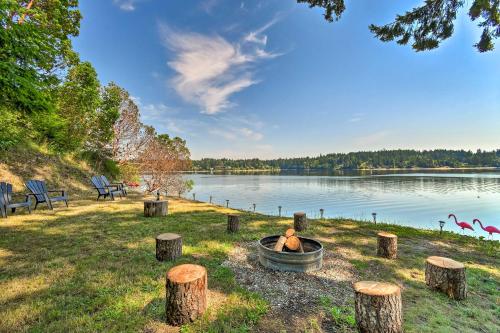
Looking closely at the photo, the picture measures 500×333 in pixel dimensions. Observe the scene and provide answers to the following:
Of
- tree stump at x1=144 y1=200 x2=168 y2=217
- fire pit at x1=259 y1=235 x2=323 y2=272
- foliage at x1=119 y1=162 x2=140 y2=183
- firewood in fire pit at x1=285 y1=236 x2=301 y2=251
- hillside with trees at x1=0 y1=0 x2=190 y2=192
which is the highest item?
hillside with trees at x1=0 y1=0 x2=190 y2=192

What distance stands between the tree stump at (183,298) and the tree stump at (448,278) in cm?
385

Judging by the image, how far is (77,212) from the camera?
899cm

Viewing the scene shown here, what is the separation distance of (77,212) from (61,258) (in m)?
5.08

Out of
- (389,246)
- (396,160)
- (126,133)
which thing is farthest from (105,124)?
(396,160)

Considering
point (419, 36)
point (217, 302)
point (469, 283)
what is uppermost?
point (419, 36)

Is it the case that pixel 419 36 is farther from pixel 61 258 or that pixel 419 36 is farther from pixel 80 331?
pixel 61 258

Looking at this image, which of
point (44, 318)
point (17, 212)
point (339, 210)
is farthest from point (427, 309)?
point (339, 210)

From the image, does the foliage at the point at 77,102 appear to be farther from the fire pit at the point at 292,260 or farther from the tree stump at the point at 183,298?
the tree stump at the point at 183,298

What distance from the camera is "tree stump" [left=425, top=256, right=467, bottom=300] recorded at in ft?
12.3

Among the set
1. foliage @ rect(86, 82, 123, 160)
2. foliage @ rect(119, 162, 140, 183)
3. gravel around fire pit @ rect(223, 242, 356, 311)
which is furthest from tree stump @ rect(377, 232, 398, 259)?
foliage @ rect(86, 82, 123, 160)

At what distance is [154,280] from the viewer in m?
3.93

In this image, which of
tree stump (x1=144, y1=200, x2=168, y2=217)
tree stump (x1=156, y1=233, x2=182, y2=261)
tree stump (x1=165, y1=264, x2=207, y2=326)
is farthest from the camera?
tree stump (x1=144, y1=200, x2=168, y2=217)

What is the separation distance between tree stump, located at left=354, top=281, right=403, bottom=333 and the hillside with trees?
7604 mm

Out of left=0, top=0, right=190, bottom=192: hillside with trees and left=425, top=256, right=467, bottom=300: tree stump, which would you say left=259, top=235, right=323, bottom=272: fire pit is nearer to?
left=425, top=256, right=467, bottom=300: tree stump
